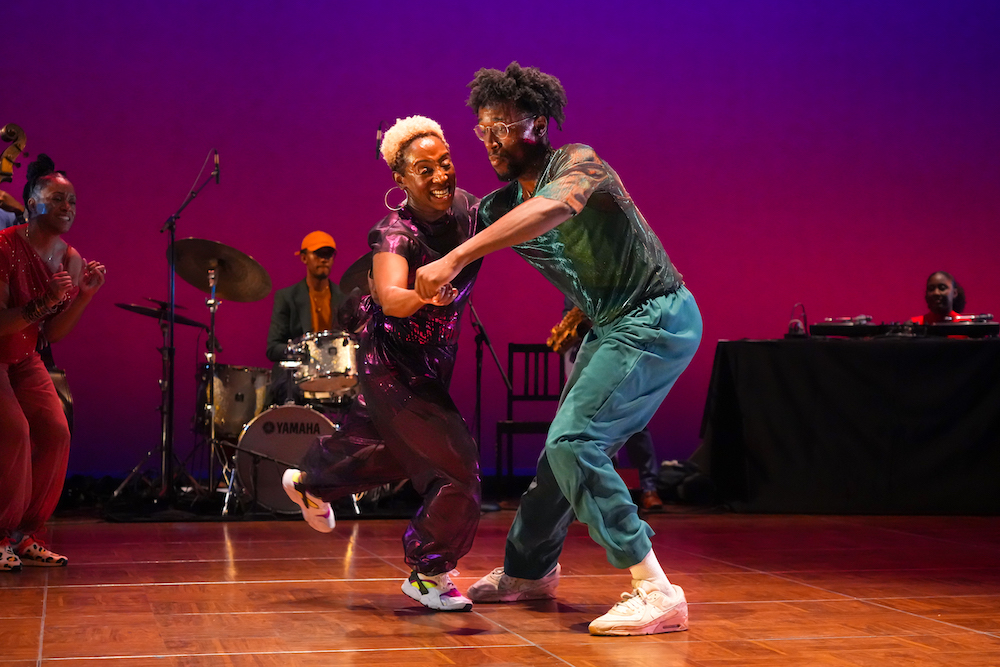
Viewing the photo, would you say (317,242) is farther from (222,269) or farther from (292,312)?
(222,269)

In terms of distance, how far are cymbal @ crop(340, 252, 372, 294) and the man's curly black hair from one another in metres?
3.06

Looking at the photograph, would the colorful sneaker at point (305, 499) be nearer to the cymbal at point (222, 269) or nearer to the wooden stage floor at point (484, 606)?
the wooden stage floor at point (484, 606)

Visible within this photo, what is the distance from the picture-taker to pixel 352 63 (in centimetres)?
803

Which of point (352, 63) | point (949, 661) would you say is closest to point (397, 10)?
point (352, 63)

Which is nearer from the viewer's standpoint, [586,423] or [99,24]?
[586,423]

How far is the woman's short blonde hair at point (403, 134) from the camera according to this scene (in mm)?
3283

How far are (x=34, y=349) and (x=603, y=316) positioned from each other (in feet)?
8.03

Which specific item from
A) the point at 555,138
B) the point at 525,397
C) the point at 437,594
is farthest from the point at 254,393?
the point at 437,594

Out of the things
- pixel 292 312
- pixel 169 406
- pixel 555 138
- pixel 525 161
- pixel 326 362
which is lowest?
pixel 169 406

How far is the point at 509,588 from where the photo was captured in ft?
11.5

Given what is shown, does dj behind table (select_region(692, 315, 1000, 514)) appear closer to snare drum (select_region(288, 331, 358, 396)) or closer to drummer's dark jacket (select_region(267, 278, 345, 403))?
snare drum (select_region(288, 331, 358, 396))

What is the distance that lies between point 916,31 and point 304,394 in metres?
5.89

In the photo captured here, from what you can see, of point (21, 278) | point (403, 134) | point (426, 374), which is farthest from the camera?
point (21, 278)

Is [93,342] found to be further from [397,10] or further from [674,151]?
[674,151]
